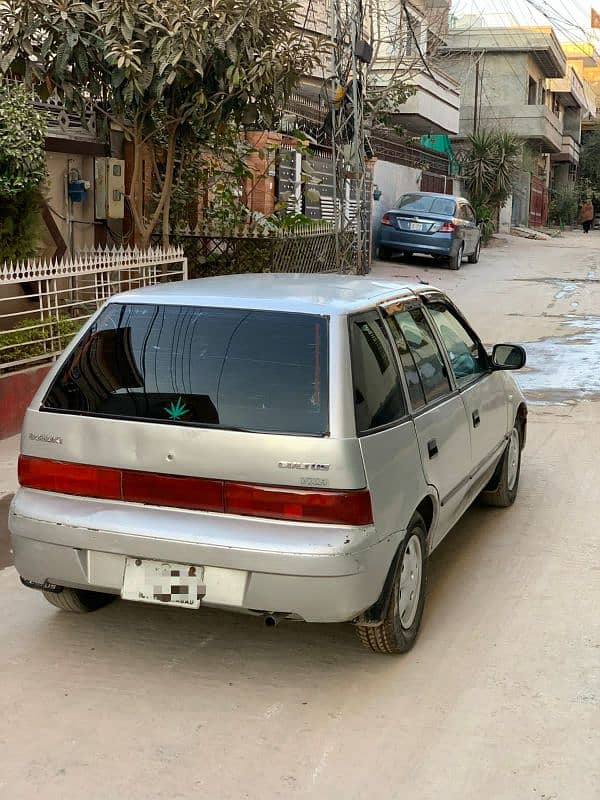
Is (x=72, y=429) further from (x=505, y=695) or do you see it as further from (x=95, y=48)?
(x=95, y=48)

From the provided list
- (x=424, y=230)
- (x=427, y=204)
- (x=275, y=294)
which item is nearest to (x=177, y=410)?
(x=275, y=294)

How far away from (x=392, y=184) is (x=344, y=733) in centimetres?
2267

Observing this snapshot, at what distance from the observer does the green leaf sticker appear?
4.08 metres

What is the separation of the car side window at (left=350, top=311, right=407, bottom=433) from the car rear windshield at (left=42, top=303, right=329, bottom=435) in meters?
0.15

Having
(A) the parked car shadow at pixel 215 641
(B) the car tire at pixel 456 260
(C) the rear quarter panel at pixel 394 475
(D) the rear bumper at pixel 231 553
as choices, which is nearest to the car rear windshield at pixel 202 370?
(C) the rear quarter panel at pixel 394 475

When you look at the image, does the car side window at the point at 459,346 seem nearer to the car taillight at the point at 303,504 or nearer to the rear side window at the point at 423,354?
the rear side window at the point at 423,354

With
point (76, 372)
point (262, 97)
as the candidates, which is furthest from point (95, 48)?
point (76, 372)

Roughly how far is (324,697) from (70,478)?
1316mm

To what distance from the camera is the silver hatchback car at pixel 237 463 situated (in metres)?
3.87

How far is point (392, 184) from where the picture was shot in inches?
1001

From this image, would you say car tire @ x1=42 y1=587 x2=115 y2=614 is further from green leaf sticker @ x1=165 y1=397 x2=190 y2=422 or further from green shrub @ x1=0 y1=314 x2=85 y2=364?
green shrub @ x1=0 y1=314 x2=85 y2=364

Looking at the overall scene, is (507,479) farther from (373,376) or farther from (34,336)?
(34,336)

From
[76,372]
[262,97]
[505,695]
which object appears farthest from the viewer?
[262,97]

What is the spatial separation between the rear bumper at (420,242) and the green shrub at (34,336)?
13.9 metres
